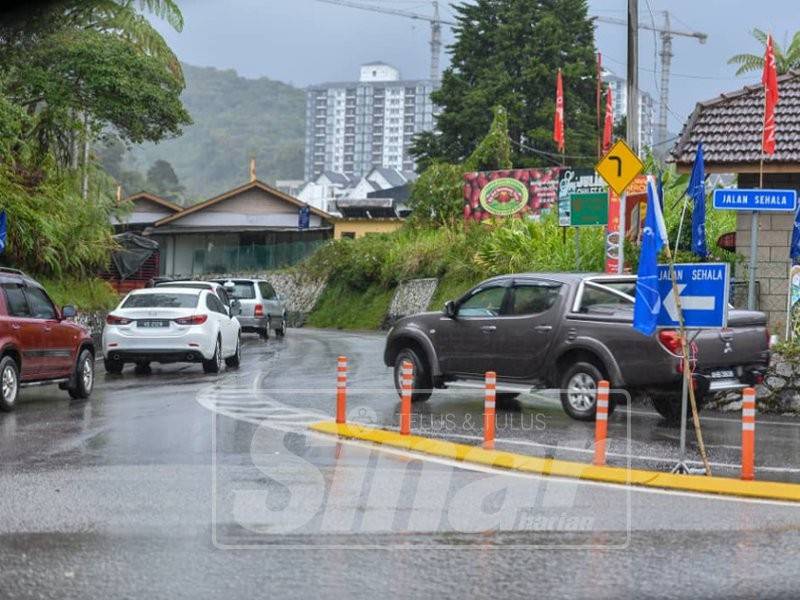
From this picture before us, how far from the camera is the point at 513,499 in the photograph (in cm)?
1030

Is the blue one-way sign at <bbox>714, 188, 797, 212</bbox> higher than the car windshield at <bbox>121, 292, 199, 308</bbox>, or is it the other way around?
the blue one-way sign at <bbox>714, 188, 797, 212</bbox>

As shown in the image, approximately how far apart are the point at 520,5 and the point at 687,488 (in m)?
57.8

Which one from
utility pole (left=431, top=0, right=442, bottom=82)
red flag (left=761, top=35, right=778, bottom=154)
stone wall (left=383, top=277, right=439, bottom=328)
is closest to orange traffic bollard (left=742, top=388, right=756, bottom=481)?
red flag (left=761, top=35, right=778, bottom=154)

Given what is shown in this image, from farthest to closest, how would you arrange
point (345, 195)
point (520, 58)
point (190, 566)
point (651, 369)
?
point (345, 195) < point (520, 58) < point (651, 369) < point (190, 566)

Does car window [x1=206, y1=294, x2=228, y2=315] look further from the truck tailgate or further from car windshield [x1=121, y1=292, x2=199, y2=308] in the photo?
the truck tailgate

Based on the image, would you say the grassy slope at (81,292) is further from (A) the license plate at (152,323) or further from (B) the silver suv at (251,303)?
(A) the license plate at (152,323)

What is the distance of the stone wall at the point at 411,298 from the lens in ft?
148

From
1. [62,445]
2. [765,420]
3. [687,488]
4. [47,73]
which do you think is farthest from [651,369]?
[47,73]

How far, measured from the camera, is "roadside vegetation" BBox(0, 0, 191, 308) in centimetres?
2977

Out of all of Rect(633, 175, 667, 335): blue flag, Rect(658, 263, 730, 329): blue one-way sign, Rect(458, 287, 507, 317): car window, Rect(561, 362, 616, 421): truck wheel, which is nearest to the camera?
Rect(633, 175, 667, 335): blue flag

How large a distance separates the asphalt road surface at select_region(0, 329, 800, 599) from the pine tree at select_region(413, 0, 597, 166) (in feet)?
164

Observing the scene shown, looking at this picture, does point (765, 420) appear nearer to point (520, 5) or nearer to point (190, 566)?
point (190, 566)

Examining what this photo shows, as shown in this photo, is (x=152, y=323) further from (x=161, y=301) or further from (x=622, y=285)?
(x=622, y=285)

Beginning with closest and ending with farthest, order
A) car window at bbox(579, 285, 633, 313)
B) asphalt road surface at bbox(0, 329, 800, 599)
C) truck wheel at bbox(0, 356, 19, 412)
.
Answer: asphalt road surface at bbox(0, 329, 800, 599), car window at bbox(579, 285, 633, 313), truck wheel at bbox(0, 356, 19, 412)
